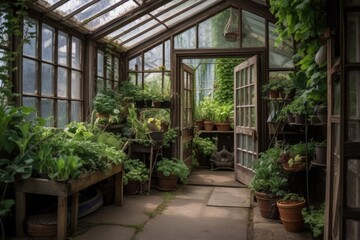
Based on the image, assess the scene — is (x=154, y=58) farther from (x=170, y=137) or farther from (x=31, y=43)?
(x=31, y=43)

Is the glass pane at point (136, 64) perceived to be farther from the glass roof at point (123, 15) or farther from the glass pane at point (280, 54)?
the glass pane at point (280, 54)

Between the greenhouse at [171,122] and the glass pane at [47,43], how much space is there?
24 mm

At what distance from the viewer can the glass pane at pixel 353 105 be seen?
7.62 feet

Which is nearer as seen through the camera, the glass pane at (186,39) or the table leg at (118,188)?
the table leg at (118,188)

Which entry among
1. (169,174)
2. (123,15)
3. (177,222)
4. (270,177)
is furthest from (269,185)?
(123,15)

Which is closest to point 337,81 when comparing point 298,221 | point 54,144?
point 298,221

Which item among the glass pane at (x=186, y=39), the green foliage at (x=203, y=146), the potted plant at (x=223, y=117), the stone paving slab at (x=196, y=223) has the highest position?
the glass pane at (x=186, y=39)

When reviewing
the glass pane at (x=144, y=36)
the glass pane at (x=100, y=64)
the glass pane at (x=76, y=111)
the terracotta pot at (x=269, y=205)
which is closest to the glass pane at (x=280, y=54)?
the glass pane at (x=144, y=36)

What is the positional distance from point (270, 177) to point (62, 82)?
3.03 m

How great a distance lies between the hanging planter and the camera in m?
5.86

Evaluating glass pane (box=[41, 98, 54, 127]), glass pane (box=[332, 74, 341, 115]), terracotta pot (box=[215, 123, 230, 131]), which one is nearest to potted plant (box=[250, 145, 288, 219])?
glass pane (box=[332, 74, 341, 115])

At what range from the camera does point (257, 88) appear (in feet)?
17.7

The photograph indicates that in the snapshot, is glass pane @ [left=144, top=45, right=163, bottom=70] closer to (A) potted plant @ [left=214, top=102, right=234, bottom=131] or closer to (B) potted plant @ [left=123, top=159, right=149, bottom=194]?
(B) potted plant @ [left=123, top=159, right=149, bottom=194]

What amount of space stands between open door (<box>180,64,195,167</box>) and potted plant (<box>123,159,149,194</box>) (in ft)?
3.60
